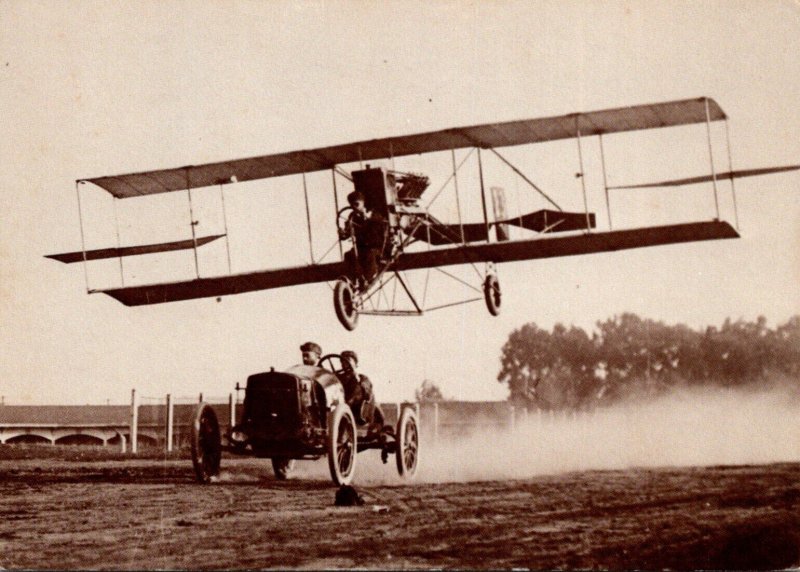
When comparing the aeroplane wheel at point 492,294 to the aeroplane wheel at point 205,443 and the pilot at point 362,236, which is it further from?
the aeroplane wheel at point 205,443

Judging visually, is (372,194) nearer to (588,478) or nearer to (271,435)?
(271,435)

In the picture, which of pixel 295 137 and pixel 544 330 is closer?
pixel 295 137

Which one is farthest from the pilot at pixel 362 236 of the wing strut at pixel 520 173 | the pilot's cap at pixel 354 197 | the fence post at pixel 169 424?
the fence post at pixel 169 424

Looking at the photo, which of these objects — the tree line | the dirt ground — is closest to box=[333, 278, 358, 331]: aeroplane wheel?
the dirt ground

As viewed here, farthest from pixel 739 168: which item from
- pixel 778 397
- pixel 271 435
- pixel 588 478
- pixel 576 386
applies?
pixel 576 386

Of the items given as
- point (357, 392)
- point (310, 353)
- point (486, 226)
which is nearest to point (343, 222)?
point (486, 226)
